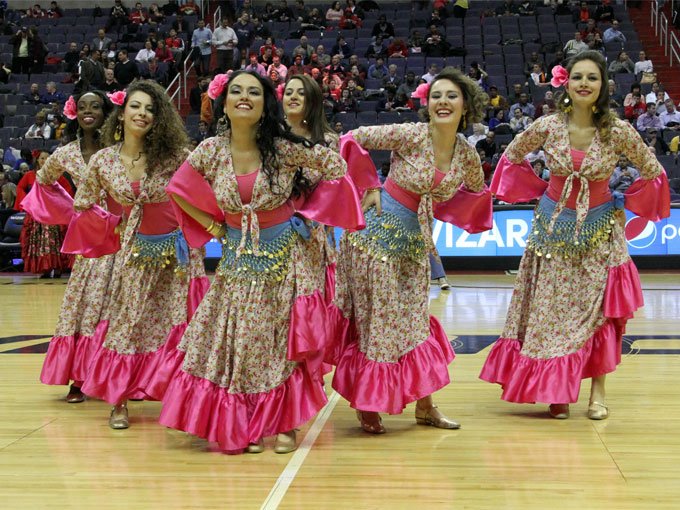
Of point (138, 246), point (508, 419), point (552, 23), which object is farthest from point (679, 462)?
point (552, 23)

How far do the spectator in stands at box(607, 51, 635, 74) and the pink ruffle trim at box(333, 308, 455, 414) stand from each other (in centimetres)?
1366

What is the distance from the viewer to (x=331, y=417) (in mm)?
4867

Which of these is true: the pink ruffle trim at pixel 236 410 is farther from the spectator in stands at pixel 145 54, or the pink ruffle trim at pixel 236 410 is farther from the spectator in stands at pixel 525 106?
the spectator in stands at pixel 145 54

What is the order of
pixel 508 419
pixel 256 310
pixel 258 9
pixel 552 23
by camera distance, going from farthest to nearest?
pixel 258 9
pixel 552 23
pixel 508 419
pixel 256 310

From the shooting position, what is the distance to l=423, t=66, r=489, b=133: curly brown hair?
470 cm

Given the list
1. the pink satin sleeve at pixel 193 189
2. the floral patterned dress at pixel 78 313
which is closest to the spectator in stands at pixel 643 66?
the floral patterned dress at pixel 78 313

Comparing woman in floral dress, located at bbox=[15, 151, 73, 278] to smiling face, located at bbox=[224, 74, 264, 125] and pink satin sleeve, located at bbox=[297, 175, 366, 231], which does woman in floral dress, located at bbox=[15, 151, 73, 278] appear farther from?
pink satin sleeve, located at bbox=[297, 175, 366, 231]

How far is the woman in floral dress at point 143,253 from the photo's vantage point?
15.9ft

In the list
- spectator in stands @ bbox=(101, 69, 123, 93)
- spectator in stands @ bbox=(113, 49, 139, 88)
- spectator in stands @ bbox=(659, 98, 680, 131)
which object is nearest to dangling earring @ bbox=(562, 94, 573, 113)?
spectator in stands @ bbox=(659, 98, 680, 131)

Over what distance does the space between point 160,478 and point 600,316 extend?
2545mm

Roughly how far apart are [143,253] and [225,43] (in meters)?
14.1

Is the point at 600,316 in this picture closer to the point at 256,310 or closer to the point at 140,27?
the point at 256,310

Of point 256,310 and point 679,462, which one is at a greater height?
point 256,310

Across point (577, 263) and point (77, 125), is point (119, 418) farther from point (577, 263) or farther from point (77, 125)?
point (577, 263)
